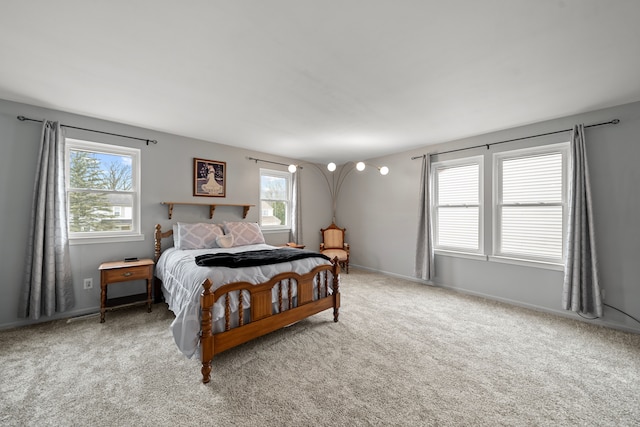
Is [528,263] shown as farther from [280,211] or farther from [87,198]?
[87,198]

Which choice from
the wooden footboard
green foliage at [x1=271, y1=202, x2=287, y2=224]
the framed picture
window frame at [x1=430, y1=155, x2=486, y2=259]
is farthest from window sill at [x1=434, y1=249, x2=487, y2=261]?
the framed picture

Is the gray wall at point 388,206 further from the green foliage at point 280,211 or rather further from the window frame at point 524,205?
the green foliage at point 280,211

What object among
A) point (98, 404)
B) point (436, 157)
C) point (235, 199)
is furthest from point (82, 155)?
point (436, 157)

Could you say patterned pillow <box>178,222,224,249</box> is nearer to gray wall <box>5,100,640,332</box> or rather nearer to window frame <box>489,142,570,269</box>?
gray wall <box>5,100,640,332</box>

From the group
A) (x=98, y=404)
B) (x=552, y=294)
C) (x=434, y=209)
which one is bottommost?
(x=98, y=404)

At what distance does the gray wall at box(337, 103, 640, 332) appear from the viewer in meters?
2.73

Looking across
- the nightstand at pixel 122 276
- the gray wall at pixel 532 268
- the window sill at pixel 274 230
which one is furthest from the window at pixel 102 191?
the gray wall at pixel 532 268

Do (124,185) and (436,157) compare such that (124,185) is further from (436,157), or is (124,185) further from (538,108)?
(538,108)

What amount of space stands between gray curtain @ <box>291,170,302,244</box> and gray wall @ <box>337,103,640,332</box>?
1375mm

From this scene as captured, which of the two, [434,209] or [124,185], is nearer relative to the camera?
[124,185]

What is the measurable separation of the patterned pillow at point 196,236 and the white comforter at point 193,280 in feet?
0.96

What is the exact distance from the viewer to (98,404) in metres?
1.65

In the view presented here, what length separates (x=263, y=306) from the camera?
7.66 feet

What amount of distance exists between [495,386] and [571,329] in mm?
1699
